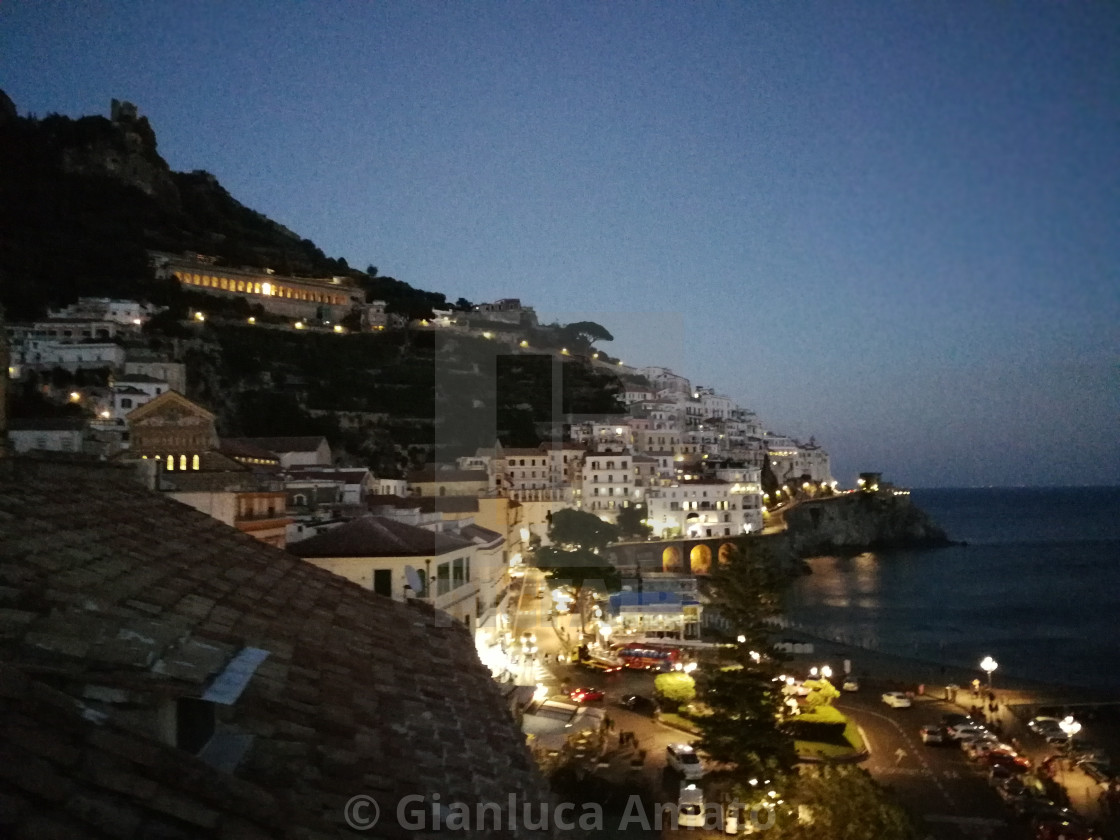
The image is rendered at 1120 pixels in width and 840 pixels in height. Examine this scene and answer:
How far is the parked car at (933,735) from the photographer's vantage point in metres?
19.5

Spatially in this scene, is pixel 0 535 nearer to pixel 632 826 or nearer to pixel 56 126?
pixel 632 826

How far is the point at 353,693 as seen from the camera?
14.1 ft

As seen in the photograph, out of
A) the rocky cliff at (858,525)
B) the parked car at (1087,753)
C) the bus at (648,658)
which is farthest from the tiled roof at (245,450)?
the rocky cliff at (858,525)

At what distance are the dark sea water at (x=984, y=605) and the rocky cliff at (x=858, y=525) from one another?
318 cm

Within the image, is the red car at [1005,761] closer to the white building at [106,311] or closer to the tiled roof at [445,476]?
the tiled roof at [445,476]

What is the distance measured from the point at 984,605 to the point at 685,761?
44.5 metres

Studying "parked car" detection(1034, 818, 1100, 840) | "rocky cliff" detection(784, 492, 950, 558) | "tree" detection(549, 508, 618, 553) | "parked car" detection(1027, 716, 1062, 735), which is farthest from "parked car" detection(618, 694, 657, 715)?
"rocky cliff" detection(784, 492, 950, 558)

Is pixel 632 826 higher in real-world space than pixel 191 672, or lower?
lower

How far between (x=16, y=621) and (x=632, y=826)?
12.1 metres

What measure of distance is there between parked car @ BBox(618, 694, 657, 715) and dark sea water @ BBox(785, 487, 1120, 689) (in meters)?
20.7

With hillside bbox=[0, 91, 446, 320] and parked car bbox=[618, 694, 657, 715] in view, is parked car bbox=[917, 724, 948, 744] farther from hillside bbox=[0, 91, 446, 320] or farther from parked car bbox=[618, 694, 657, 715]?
hillside bbox=[0, 91, 446, 320]

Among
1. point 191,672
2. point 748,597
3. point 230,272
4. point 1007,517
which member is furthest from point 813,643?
point 1007,517

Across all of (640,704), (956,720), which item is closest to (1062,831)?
(956,720)

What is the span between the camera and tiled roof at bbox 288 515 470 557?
49.7 ft
